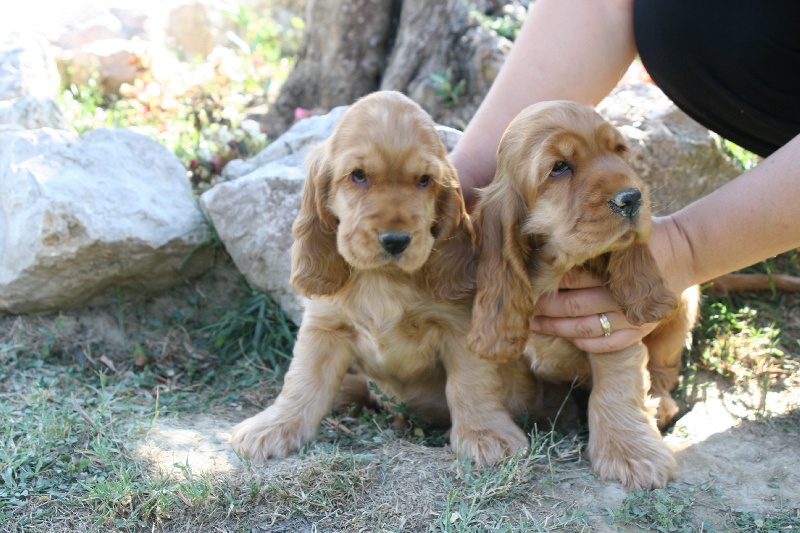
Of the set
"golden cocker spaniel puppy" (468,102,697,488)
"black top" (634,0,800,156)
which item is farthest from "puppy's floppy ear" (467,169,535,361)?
"black top" (634,0,800,156)

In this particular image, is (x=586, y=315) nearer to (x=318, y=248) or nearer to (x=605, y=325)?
(x=605, y=325)

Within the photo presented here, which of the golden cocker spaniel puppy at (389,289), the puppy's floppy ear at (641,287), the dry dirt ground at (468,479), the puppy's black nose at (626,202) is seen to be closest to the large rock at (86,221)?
the dry dirt ground at (468,479)

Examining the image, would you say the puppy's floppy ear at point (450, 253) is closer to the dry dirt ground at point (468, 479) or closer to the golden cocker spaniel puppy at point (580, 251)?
the golden cocker spaniel puppy at point (580, 251)

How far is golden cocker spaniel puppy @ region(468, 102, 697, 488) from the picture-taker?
2.60m

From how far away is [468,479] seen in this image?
2.70m

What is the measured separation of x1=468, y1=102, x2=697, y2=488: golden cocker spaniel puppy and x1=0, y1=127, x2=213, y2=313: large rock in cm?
183

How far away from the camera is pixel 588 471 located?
9.50 ft

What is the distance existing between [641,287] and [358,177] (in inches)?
41.4

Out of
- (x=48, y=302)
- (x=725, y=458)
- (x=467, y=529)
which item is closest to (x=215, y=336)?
(x=48, y=302)

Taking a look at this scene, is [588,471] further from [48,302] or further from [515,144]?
[48,302]

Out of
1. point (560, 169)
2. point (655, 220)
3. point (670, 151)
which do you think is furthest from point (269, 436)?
point (670, 151)

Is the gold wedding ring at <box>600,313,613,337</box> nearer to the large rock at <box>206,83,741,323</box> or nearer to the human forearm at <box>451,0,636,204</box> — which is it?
the human forearm at <box>451,0,636,204</box>

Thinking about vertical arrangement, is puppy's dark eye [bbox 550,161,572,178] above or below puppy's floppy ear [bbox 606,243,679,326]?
above

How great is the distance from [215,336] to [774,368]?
2692 mm
